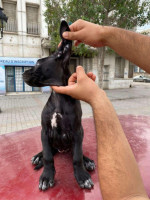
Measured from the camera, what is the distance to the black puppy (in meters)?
1.15

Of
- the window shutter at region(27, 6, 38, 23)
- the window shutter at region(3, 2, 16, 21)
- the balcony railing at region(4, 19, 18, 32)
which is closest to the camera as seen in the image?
the window shutter at region(3, 2, 16, 21)

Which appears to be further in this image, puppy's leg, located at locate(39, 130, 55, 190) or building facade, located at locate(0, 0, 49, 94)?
building facade, located at locate(0, 0, 49, 94)

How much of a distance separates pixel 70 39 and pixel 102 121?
690 mm

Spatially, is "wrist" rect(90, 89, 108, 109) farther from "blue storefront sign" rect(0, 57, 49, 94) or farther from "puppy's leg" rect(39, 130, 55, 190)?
"blue storefront sign" rect(0, 57, 49, 94)

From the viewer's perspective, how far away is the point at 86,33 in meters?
1.17

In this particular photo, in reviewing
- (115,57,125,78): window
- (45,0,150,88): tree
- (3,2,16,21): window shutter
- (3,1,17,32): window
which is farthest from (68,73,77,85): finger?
(115,57,125,78): window

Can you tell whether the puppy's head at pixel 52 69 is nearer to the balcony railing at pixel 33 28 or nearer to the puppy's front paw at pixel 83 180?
the puppy's front paw at pixel 83 180

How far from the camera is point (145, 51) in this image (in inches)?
40.2

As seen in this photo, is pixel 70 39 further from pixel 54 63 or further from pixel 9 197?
pixel 9 197

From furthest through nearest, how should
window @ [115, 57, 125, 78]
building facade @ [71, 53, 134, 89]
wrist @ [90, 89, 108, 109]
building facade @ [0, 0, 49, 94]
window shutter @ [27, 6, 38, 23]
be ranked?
window @ [115, 57, 125, 78] → building facade @ [71, 53, 134, 89] → window shutter @ [27, 6, 38, 23] → building facade @ [0, 0, 49, 94] → wrist @ [90, 89, 108, 109]

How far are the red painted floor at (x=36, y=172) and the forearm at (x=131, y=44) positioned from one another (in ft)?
2.97

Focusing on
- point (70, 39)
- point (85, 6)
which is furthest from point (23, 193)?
point (85, 6)

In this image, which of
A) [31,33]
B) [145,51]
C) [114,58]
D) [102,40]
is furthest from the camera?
[114,58]

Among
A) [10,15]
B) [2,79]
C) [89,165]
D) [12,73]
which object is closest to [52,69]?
[89,165]
